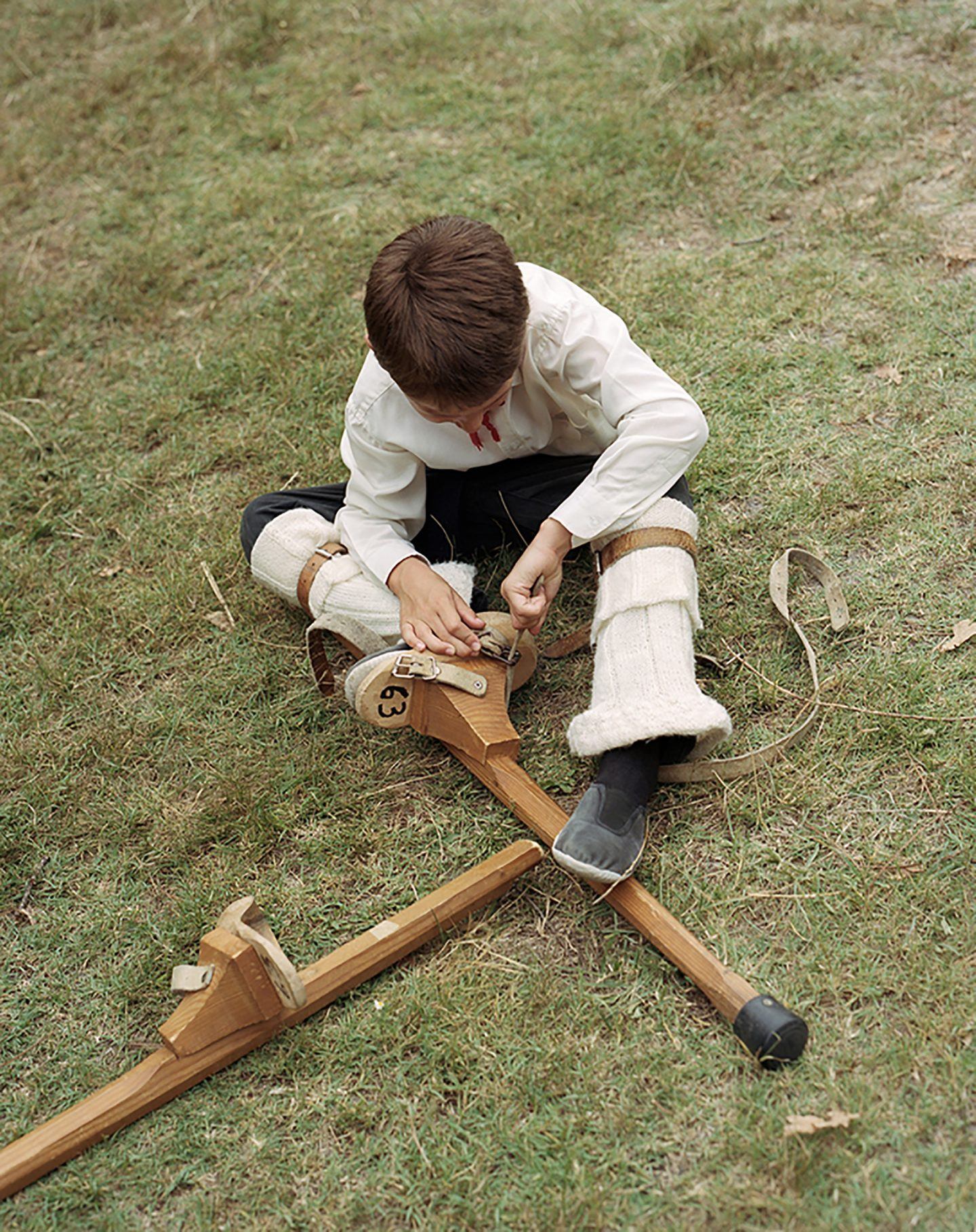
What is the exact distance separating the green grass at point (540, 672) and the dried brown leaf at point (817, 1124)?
22 millimetres

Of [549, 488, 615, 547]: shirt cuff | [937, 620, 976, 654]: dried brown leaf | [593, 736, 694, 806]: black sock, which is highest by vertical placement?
[549, 488, 615, 547]: shirt cuff

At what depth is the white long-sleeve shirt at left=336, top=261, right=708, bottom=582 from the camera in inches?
93.3

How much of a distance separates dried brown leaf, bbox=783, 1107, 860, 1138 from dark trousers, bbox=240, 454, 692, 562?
4.44 ft

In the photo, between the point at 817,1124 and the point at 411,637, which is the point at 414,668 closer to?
the point at 411,637

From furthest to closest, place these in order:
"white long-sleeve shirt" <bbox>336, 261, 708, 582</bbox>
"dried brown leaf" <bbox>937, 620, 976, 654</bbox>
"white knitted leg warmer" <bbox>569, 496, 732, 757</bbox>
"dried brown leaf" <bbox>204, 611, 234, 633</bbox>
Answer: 1. "dried brown leaf" <bbox>204, 611, 234, 633</bbox>
2. "dried brown leaf" <bbox>937, 620, 976, 654</bbox>
3. "white long-sleeve shirt" <bbox>336, 261, 708, 582</bbox>
4. "white knitted leg warmer" <bbox>569, 496, 732, 757</bbox>

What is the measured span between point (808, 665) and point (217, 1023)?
4.39 ft

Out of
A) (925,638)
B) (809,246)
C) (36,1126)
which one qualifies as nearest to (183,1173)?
(36,1126)

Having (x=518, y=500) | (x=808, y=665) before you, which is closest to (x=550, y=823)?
(x=808, y=665)

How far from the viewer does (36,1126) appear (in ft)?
6.48

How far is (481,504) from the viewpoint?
109 inches

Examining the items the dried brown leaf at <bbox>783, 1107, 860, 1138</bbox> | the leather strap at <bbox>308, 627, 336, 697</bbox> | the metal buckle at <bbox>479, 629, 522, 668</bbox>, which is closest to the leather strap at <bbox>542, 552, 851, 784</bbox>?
the metal buckle at <bbox>479, 629, 522, 668</bbox>

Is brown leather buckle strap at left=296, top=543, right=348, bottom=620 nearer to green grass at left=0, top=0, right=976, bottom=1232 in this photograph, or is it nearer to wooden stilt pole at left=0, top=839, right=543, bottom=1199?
green grass at left=0, top=0, right=976, bottom=1232

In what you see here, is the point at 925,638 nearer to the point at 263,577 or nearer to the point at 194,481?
→ the point at 263,577

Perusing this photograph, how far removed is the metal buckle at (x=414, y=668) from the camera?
227 cm
